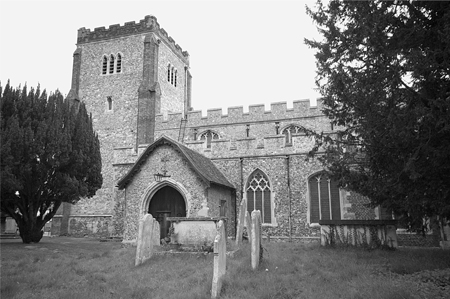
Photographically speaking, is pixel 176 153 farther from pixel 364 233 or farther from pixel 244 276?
pixel 244 276

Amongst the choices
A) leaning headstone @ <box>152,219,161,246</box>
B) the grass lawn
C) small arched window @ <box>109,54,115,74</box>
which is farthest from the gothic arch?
small arched window @ <box>109,54,115,74</box>

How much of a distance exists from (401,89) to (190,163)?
9.50 metres

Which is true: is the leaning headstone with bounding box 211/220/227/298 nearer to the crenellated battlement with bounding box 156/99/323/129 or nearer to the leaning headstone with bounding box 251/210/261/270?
the leaning headstone with bounding box 251/210/261/270

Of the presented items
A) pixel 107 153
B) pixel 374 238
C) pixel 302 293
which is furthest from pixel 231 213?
pixel 107 153

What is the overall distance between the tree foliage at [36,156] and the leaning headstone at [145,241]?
6.42 meters

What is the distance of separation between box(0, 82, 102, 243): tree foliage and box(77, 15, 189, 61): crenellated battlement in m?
13.2

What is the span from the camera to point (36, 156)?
1512 centimetres

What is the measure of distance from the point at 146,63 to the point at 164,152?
1368 centimetres

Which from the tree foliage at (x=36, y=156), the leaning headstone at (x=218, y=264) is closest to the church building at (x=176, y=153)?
the tree foliage at (x=36, y=156)

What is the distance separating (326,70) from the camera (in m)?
9.25

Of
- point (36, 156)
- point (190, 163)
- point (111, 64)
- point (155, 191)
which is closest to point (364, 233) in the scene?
point (190, 163)

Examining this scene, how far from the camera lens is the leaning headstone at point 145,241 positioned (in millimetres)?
9898

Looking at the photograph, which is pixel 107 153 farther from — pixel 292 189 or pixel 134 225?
pixel 292 189

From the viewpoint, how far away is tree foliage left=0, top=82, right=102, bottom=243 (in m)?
14.3
